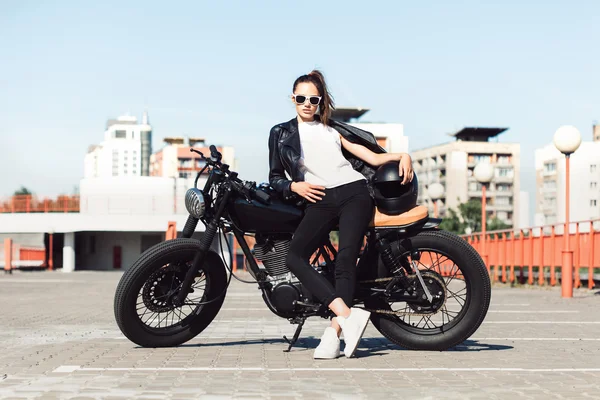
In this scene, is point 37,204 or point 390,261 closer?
point 390,261

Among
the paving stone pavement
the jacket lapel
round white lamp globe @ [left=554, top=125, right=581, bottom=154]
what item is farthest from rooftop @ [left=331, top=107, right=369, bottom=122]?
the jacket lapel

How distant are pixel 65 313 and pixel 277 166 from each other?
19.9 feet

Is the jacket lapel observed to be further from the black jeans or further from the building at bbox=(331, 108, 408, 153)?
the building at bbox=(331, 108, 408, 153)

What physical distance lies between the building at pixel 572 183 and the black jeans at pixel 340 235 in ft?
437

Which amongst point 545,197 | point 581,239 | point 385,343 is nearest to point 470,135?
point 545,197

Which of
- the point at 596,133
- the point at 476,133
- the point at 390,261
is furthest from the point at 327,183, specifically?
the point at 596,133

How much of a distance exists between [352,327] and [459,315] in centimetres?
92

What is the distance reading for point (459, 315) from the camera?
22.1 feet

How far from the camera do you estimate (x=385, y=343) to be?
7371 mm

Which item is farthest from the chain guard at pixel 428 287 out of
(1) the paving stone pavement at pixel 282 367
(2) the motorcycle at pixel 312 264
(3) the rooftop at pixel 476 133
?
(3) the rooftop at pixel 476 133

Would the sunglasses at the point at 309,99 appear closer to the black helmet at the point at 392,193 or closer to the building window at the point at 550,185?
the black helmet at the point at 392,193

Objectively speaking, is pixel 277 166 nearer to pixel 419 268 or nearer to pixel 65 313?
pixel 419 268

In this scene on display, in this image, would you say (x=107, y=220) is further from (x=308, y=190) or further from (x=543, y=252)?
(x=308, y=190)

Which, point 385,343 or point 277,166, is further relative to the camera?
point 385,343
